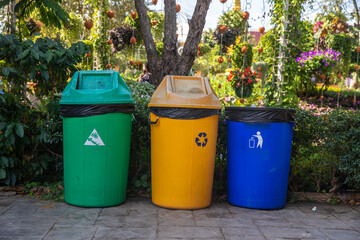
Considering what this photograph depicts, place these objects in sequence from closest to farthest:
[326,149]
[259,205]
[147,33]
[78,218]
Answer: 1. [78,218]
2. [259,205]
3. [326,149]
4. [147,33]

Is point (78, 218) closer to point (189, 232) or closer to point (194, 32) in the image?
point (189, 232)

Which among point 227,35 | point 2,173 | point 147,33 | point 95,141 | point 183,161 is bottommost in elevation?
point 2,173

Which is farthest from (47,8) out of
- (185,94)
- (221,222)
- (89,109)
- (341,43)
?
(341,43)

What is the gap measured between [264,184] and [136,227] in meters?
1.43

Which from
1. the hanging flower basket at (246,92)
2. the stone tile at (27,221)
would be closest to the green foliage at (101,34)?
the hanging flower basket at (246,92)

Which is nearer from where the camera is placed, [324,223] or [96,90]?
[324,223]

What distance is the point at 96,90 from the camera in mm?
3773

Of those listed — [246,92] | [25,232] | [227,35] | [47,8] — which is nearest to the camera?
[25,232]

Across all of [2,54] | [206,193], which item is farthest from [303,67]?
[2,54]

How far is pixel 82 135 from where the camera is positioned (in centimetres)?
374

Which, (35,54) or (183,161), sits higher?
(35,54)

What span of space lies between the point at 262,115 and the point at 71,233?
2.07 meters

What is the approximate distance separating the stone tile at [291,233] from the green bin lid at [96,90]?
5.90ft

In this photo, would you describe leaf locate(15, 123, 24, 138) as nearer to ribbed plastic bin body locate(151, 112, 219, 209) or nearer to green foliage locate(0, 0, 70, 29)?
ribbed plastic bin body locate(151, 112, 219, 209)
